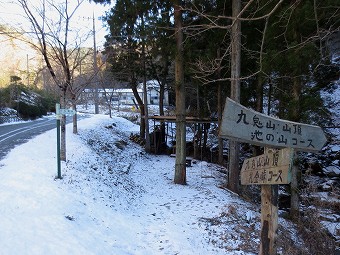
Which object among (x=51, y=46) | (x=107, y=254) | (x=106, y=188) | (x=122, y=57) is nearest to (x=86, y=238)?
(x=107, y=254)

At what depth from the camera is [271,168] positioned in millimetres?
3670

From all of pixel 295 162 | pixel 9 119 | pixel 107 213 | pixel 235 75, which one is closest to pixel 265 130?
pixel 107 213

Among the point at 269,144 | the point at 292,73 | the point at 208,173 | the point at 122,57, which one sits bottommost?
the point at 208,173

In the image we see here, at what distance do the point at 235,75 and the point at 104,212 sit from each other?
613 centimetres

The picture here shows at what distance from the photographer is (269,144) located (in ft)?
11.3

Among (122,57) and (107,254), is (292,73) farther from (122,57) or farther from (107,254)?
(122,57)

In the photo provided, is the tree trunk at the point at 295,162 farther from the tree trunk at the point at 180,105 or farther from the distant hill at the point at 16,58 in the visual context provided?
the distant hill at the point at 16,58

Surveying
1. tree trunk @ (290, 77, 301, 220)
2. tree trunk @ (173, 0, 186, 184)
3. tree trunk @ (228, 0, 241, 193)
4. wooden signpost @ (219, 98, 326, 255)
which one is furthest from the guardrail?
wooden signpost @ (219, 98, 326, 255)

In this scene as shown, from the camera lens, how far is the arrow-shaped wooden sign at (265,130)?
10.7 feet

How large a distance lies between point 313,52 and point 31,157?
362 inches

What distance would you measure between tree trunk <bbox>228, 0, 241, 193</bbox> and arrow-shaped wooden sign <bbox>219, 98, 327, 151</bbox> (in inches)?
224

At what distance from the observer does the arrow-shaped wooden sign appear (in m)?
3.25

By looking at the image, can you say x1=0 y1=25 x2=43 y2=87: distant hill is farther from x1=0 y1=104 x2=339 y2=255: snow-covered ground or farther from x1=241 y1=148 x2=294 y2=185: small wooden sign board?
x1=241 y1=148 x2=294 y2=185: small wooden sign board

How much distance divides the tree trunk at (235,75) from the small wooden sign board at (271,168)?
5.32 m
